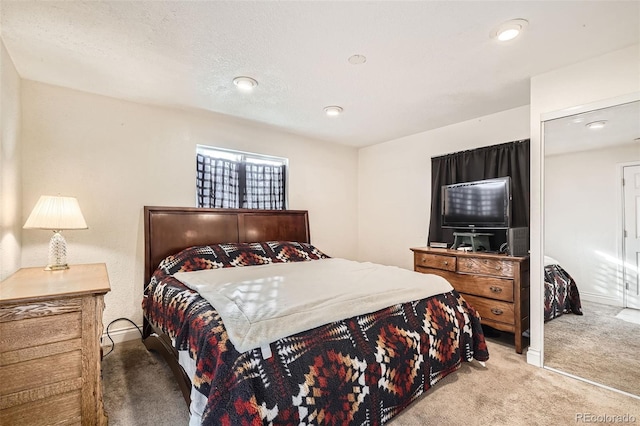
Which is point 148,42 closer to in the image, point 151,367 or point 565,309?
point 151,367

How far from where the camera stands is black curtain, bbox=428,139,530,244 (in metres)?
2.98

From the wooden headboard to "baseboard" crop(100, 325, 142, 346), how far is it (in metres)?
0.49

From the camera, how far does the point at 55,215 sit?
2152mm

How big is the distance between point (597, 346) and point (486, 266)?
0.94 metres

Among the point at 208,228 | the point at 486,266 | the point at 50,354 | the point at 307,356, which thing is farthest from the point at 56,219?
the point at 486,266

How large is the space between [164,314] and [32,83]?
7.49ft

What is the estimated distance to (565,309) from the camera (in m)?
2.43

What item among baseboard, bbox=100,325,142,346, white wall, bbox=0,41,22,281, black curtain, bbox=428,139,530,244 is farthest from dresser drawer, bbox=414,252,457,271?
white wall, bbox=0,41,22,281

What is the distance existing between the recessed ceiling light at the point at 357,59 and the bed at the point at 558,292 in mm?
2111

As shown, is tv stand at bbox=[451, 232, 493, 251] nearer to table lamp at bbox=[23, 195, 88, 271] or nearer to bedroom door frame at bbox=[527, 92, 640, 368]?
bedroom door frame at bbox=[527, 92, 640, 368]

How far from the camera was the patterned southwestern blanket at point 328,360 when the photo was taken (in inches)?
47.8

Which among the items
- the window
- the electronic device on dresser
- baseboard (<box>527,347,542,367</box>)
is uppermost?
the window

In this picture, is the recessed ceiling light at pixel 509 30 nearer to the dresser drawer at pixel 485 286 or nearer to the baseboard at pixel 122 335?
the dresser drawer at pixel 485 286

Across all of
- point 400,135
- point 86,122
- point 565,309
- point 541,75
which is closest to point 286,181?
point 400,135
